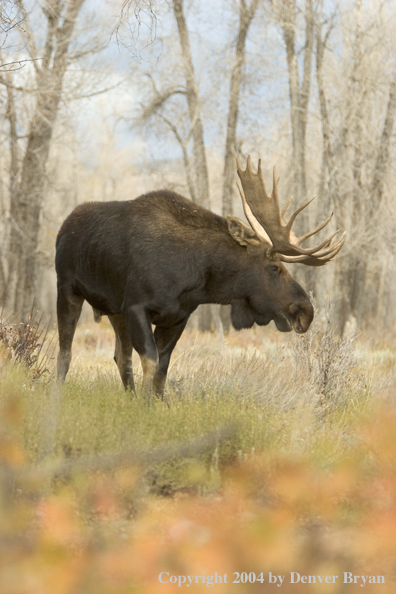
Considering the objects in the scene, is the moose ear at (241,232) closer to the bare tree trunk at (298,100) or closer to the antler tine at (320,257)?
the antler tine at (320,257)

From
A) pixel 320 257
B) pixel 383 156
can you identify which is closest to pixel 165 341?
pixel 320 257

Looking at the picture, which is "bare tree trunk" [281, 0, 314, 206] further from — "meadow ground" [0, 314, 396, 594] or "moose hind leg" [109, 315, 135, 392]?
"meadow ground" [0, 314, 396, 594]

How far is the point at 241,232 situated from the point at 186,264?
555mm

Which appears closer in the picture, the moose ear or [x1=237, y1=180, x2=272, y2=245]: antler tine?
the moose ear

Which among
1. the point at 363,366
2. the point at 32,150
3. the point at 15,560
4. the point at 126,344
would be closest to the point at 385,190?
the point at 32,150

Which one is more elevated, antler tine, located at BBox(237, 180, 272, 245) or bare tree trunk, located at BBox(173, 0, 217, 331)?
bare tree trunk, located at BBox(173, 0, 217, 331)

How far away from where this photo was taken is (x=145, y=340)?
17.6ft

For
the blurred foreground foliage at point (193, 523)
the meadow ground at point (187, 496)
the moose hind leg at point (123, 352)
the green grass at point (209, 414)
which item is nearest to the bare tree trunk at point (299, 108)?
the green grass at point (209, 414)

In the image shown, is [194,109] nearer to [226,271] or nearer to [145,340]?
[226,271]

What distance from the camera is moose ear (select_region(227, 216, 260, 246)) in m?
5.60

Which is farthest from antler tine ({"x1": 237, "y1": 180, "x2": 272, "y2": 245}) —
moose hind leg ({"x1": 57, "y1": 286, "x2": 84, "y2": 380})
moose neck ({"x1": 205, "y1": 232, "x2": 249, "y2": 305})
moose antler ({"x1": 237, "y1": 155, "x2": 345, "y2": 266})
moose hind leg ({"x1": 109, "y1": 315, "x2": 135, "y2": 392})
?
moose hind leg ({"x1": 57, "y1": 286, "x2": 84, "y2": 380})

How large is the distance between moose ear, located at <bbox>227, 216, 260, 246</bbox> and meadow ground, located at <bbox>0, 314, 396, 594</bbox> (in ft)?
4.50

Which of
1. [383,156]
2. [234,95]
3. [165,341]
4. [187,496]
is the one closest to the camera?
[187,496]

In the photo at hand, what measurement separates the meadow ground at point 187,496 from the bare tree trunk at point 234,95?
13.2 m
